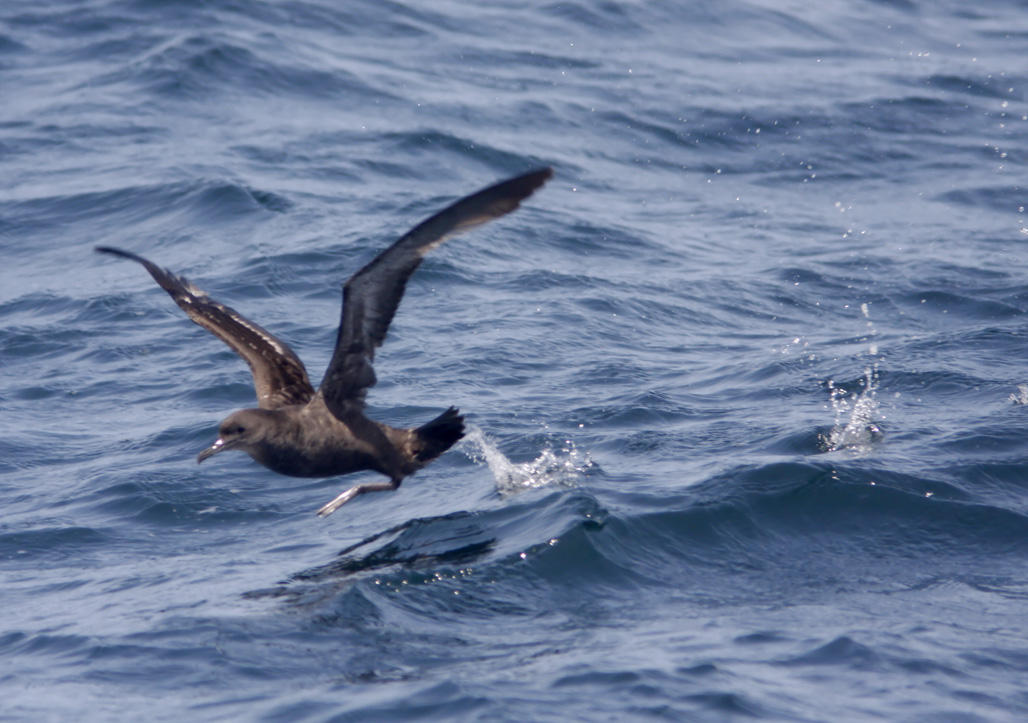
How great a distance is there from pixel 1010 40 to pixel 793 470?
14196 mm

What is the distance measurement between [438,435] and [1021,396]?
3.88m

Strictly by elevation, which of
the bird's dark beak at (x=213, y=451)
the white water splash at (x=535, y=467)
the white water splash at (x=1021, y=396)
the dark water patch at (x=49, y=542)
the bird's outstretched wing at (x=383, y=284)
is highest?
the bird's outstretched wing at (x=383, y=284)

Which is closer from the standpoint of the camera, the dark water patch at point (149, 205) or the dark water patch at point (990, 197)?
the dark water patch at point (149, 205)

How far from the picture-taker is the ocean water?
19.4ft

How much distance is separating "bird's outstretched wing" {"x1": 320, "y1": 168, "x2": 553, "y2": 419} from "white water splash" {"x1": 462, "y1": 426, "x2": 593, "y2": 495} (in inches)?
40.2

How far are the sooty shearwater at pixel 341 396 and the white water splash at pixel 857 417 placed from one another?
238 cm

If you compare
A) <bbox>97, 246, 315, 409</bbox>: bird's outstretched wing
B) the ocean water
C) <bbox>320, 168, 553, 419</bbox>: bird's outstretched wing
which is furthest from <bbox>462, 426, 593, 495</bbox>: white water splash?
<bbox>97, 246, 315, 409</bbox>: bird's outstretched wing

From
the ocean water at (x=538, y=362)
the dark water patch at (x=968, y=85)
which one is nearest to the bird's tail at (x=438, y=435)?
the ocean water at (x=538, y=362)

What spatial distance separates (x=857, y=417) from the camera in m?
8.48

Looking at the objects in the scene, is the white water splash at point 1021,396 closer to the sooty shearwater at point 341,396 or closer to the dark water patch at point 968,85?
the sooty shearwater at point 341,396

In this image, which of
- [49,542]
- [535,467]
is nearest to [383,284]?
[535,467]

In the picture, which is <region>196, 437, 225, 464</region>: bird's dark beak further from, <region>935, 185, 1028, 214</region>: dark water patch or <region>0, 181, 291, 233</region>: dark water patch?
<region>935, 185, 1028, 214</region>: dark water patch

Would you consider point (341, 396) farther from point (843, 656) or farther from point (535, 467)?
point (843, 656)

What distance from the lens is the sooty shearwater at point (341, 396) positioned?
6.67 meters
